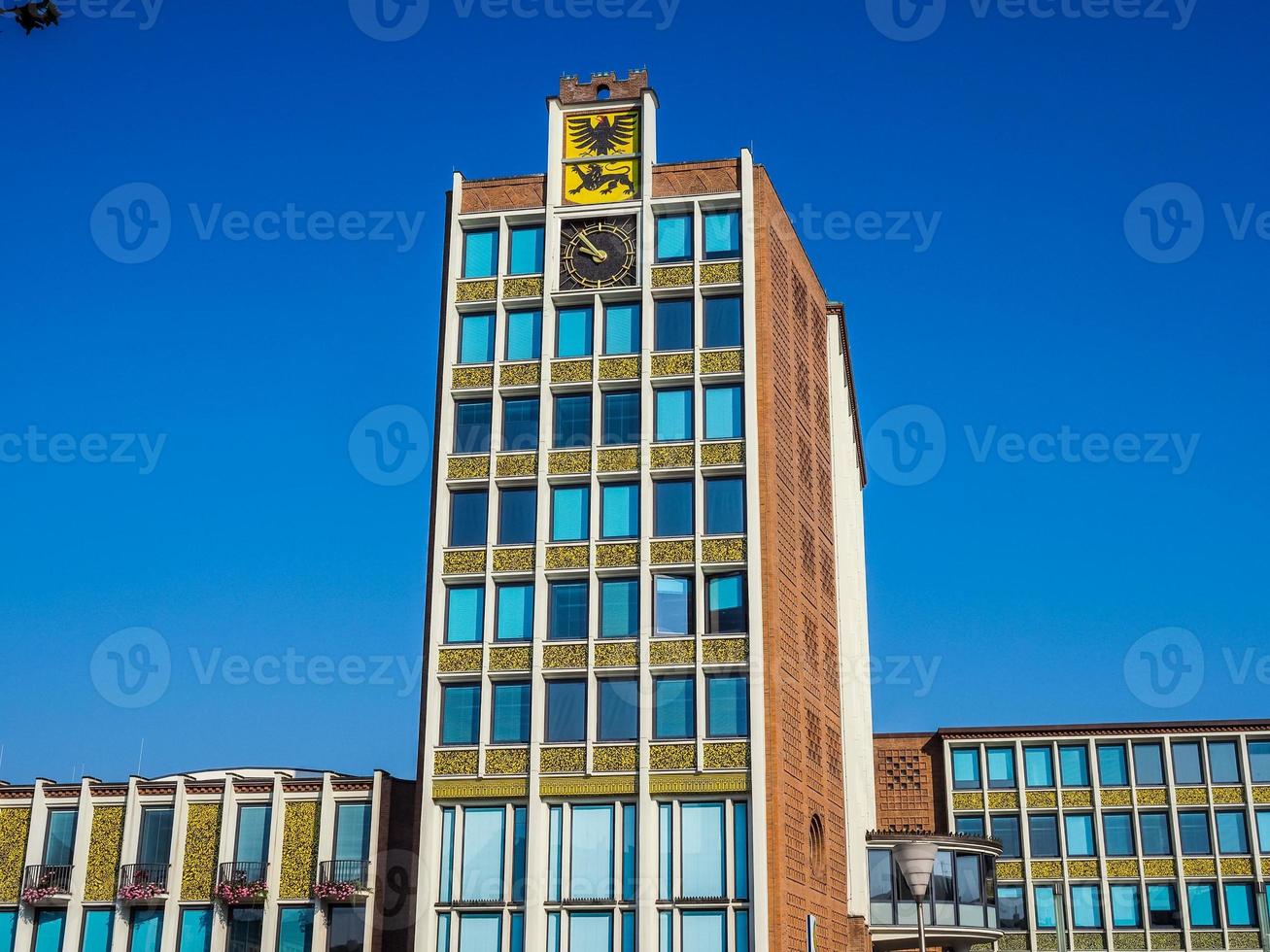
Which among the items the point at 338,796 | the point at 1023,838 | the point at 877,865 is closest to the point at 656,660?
the point at 338,796

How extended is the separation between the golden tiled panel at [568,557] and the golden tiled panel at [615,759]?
6211 millimetres

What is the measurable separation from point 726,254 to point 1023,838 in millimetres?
44356

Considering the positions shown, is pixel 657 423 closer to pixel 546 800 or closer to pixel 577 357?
pixel 577 357

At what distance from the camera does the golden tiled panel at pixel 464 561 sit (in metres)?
54.4

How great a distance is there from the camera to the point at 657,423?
181 ft

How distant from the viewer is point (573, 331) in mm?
56656

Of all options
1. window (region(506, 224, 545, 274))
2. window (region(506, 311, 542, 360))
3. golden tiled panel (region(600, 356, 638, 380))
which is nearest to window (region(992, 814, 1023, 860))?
golden tiled panel (region(600, 356, 638, 380))

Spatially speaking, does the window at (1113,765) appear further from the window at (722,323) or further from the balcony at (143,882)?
the balcony at (143,882)

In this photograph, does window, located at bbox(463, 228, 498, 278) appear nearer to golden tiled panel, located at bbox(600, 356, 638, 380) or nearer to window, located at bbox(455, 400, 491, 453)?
window, located at bbox(455, 400, 491, 453)

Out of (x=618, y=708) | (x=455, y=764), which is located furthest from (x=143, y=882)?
(x=618, y=708)

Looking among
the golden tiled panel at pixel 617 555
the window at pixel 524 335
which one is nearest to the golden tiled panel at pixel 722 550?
the golden tiled panel at pixel 617 555

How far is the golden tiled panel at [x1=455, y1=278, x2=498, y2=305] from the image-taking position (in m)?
57.6

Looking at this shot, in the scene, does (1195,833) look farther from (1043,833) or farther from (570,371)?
(570,371)

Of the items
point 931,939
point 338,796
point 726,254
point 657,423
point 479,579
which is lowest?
point 931,939
